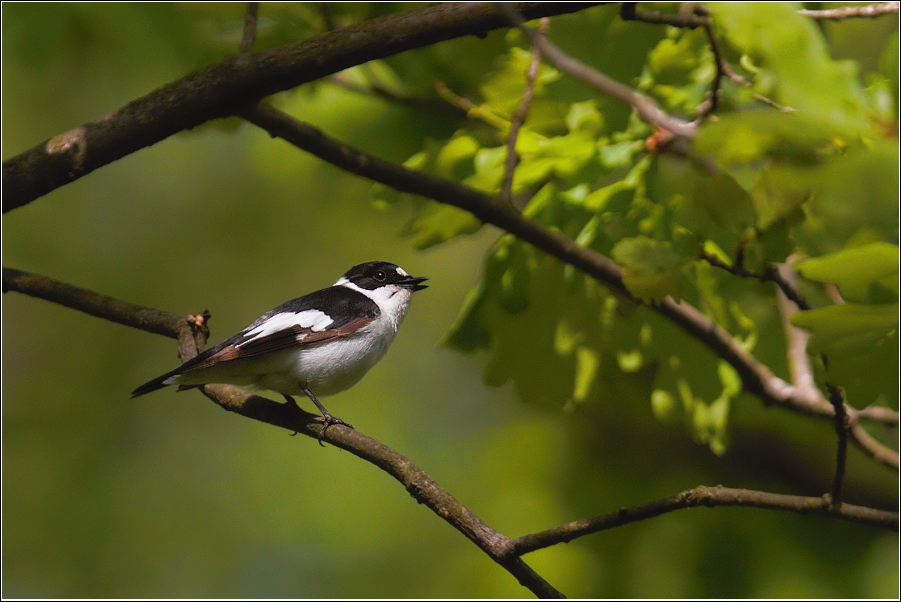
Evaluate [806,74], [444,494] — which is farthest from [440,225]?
[806,74]

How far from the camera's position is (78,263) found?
25.0ft

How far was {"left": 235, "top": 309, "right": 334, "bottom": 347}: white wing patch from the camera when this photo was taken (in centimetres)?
369

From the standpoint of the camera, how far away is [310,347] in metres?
3.81

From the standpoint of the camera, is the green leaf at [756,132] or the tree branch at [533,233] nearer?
Answer: the green leaf at [756,132]

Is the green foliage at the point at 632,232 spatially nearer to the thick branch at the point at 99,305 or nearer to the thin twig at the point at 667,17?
the thin twig at the point at 667,17

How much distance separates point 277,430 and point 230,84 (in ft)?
17.5

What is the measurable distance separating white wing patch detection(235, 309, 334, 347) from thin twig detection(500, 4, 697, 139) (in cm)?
164

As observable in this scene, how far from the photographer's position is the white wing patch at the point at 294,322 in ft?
12.1

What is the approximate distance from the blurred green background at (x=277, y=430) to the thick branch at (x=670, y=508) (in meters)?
1.71

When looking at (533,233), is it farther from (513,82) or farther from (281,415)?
(281,415)

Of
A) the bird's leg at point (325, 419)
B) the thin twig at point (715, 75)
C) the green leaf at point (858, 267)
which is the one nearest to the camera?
the green leaf at point (858, 267)

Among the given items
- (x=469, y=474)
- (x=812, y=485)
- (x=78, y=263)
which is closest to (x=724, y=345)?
(x=812, y=485)

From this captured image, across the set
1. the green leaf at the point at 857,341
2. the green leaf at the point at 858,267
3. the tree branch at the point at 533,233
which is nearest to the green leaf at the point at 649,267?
the green leaf at the point at 857,341

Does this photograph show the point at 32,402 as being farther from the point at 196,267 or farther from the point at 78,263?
the point at 196,267
